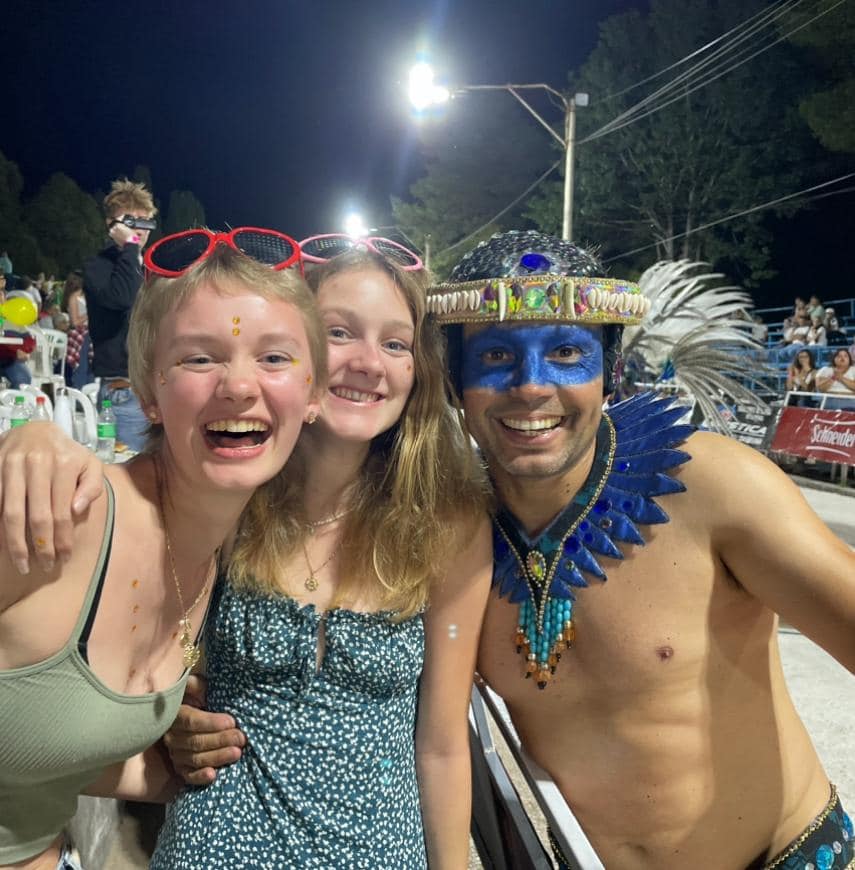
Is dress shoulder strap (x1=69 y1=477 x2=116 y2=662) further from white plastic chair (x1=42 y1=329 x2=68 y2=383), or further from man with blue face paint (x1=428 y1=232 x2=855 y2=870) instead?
white plastic chair (x1=42 y1=329 x2=68 y2=383)

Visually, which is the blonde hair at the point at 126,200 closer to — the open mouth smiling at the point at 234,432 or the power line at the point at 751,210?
the open mouth smiling at the point at 234,432

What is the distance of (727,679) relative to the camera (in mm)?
1645

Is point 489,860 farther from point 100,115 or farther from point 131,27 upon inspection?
point 131,27

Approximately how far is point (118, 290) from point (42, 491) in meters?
3.54

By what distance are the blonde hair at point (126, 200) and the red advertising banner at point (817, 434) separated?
825 cm

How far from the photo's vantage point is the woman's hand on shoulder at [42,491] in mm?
1073

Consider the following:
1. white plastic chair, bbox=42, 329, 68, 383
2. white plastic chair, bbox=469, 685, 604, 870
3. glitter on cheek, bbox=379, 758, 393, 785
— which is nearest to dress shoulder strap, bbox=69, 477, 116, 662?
glitter on cheek, bbox=379, 758, 393, 785

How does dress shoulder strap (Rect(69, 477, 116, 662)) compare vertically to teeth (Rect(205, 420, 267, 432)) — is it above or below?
below

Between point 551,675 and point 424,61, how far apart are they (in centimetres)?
1257

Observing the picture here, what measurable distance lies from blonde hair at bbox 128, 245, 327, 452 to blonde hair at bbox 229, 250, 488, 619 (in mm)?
327

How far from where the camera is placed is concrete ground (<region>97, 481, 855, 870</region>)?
2.47 metres

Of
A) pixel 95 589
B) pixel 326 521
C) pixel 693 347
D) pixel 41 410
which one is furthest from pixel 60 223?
pixel 95 589

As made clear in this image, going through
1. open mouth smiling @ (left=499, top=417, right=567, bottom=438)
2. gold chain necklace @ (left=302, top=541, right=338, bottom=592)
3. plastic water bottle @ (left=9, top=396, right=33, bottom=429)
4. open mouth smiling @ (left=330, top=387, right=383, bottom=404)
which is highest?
open mouth smiling @ (left=330, top=387, right=383, bottom=404)

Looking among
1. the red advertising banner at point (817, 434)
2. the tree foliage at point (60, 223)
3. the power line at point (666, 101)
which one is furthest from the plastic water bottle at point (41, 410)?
the tree foliage at point (60, 223)
